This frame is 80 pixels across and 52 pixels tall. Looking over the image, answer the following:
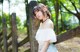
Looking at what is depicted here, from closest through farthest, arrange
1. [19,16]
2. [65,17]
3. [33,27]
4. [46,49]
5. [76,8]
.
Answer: [46,49] < [33,27] < [76,8] < [65,17] < [19,16]

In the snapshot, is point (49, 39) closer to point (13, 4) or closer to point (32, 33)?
point (32, 33)

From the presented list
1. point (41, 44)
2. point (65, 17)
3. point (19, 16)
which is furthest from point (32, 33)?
point (19, 16)

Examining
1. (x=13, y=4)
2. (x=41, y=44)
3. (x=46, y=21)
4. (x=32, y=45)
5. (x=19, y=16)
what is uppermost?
(x=46, y=21)

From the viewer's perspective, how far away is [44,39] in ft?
8.80

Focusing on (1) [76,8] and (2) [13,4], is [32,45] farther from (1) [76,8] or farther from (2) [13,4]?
(2) [13,4]

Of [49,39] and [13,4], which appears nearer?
[49,39]

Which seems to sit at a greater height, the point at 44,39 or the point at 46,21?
the point at 46,21

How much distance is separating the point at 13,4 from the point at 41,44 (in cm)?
2197

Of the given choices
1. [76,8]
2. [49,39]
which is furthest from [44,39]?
[76,8]

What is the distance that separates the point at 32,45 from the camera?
3.46 metres

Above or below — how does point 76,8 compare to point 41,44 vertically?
below

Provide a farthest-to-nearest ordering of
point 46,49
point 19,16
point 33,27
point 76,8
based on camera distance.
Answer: point 19,16, point 76,8, point 33,27, point 46,49

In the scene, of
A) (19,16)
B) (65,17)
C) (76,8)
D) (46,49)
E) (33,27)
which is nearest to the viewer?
(46,49)

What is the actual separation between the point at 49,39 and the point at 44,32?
0.31ft
